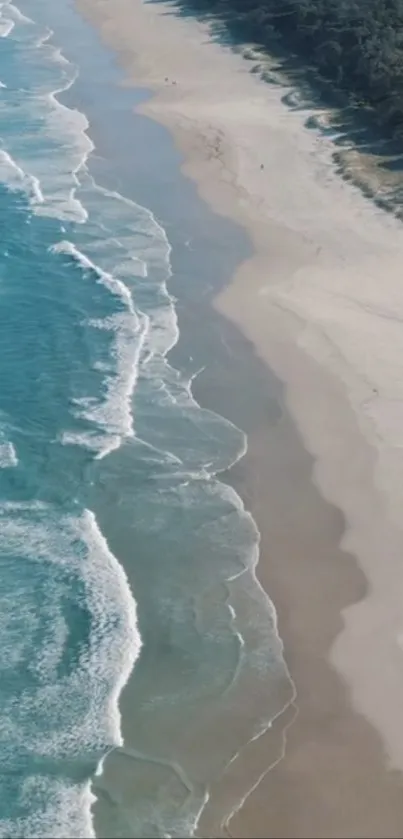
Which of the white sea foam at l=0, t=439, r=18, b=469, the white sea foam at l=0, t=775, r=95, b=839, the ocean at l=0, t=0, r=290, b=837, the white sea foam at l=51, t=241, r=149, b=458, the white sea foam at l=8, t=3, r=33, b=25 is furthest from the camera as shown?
the white sea foam at l=8, t=3, r=33, b=25

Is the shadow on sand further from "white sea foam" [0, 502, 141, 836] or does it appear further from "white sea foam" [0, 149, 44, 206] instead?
"white sea foam" [0, 502, 141, 836]

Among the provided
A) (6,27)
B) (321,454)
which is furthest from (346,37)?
(321,454)

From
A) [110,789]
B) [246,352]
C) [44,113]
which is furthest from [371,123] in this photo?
[110,789]

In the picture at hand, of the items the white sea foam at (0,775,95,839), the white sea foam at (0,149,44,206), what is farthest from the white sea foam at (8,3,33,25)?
the white sea foam at (0,775,95,839)

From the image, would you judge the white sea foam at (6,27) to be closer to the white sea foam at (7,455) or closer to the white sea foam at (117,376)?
the white sea foam at (117,376)

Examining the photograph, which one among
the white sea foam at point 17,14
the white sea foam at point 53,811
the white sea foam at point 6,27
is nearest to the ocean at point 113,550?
the white sea foam at point 53,811

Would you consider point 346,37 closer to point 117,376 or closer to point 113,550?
point 117,376
